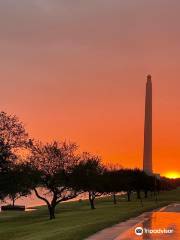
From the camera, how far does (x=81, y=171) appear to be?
74.6m

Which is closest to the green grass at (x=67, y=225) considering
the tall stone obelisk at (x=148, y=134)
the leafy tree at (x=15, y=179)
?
the leafy tree at (x=15, y=179)

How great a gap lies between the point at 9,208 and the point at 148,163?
6792 cm

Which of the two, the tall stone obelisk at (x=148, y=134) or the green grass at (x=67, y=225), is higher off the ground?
the tall stone obelisk at (x=148, y=134)

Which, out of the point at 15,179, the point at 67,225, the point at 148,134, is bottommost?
the point at 67,225

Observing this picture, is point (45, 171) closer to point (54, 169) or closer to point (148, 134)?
point (54, 169)

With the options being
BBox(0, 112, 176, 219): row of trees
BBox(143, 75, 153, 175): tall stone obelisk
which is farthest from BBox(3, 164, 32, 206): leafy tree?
BBox(143, 75, 153, 175): tall stone obelisk

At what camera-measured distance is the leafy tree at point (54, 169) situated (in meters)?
66.6

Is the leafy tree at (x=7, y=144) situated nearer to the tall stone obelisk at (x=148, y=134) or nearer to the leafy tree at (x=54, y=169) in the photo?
the leafy tree at (x=54, y=169)

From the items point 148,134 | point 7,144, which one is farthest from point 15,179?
point 148,134

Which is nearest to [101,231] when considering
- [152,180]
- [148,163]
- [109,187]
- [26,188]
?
[26,188]

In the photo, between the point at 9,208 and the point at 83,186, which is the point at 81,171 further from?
the point at 9,208

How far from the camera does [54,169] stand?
68250 mm

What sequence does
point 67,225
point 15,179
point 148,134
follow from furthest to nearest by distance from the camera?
1. point 148,134
2. point 15,179
3. point 67,225

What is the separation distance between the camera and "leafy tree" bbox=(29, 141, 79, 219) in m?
66.6
